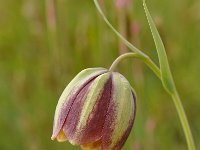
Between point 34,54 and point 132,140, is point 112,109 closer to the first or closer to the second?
point 132,140

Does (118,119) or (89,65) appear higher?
(118,119)

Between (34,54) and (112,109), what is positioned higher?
(112,109)

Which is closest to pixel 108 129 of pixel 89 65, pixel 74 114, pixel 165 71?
pixel 74 114

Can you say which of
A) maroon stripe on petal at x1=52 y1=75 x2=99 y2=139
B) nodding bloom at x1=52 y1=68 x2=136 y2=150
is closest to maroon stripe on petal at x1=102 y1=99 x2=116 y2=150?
nodding bloom at x1=52 y1=68 x2=136 y2=150

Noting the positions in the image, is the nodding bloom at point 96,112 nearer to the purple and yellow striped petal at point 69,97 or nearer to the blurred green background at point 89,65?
the purple and yellow striped petal at point 69,97

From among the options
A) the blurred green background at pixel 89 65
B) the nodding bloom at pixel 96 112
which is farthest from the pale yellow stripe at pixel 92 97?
the blurred green background at pixel 89 65

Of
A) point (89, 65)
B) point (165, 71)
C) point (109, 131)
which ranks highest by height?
point (165, 71)

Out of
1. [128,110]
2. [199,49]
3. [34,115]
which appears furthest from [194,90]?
[128,110]

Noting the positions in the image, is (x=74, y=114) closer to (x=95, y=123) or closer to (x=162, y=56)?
(x=95, y=123)
